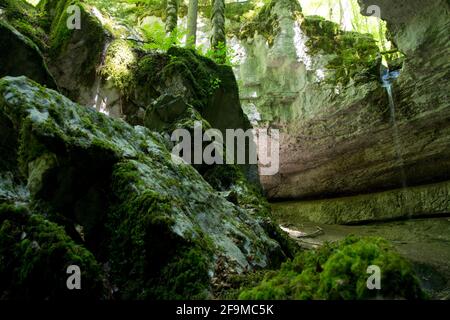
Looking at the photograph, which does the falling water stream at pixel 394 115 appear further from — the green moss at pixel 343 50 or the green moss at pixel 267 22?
the green moss at pixel 267 22

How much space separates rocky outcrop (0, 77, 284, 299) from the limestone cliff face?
889cm

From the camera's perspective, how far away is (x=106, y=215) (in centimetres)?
326

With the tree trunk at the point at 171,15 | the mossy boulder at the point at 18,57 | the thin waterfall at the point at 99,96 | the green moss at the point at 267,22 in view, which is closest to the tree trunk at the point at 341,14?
the green moss at the point at 267,22

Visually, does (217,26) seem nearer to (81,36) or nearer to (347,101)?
(81,36)

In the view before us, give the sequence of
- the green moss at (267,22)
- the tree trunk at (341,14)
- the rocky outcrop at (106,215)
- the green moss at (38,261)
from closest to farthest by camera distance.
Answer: the green moss at (38,261) → the rocky outcrop at (106,215) → the green moss at (267,22) → the tree trunk at (341,14)

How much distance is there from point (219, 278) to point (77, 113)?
237 centimetres

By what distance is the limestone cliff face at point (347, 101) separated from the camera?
9.81 metres

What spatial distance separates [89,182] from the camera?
3336mm

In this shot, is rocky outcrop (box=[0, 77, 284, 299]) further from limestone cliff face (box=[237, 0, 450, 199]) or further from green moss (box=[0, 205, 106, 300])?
limestone cliff face (box=[237, 0, 450, 199])

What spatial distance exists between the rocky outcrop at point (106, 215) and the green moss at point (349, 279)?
78cm

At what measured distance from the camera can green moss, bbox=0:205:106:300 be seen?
2314 millimetres
